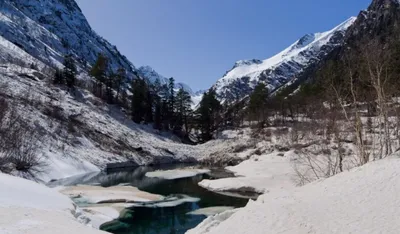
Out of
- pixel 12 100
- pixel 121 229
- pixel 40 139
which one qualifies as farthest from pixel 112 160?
pixel 121 229

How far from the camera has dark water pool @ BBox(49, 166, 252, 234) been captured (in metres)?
18.3

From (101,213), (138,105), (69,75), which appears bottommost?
(101,213)

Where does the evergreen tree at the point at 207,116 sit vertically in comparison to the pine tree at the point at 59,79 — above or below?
below

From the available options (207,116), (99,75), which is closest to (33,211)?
(207,116)

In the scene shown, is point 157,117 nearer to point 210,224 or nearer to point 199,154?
point 199,154

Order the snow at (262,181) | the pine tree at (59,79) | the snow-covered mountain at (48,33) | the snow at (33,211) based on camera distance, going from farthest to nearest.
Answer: the snow-covered mountain at (48,33)
the pine tree at (59,79)
the snow at (262,181)
the snow at (33,211)

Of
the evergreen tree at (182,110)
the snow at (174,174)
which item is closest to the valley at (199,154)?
the snow at (174,174)

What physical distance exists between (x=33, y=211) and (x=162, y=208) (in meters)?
11.3

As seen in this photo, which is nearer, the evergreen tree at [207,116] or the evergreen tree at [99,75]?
the evergreen tree at [207,116]

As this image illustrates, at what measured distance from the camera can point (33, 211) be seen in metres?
12.8

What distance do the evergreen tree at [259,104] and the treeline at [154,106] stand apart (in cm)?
846

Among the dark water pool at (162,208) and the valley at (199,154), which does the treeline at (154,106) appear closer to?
the valley at (199,154)

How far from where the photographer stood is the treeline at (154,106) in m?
74.6

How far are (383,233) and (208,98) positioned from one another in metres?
71.1
